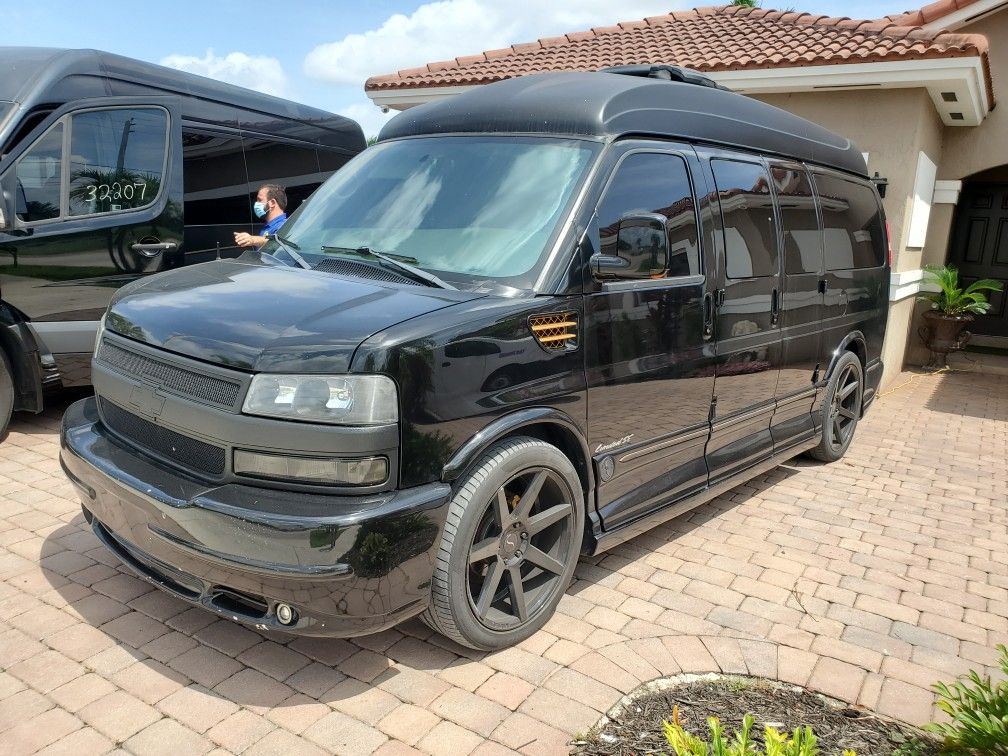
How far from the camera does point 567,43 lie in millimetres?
13125

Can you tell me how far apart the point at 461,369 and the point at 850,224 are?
14.8ft

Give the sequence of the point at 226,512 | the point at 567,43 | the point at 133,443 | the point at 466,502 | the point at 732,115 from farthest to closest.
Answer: the point at 567,43, the point at 732,115, the point at 133,443, the point at 466,502, the point at 226,512

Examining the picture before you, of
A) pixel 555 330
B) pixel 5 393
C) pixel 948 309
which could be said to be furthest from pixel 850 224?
pixel 5 393

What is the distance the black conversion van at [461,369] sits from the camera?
279 centimetres

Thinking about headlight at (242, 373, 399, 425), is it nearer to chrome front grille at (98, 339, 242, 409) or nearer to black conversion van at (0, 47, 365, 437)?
chrome front grille at (98, 339, 242, 409)

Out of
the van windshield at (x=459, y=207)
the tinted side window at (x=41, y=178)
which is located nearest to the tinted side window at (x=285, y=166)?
the tinted side window at (x=41, y=178)

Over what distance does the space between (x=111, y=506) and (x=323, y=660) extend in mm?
1062

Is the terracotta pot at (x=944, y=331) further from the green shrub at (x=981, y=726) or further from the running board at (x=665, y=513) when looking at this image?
the green shrub at (x=981, y=726)

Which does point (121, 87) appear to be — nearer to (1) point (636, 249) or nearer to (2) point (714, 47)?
(1) point (636, 249)

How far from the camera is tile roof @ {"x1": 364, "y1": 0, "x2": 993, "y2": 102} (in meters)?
8.79

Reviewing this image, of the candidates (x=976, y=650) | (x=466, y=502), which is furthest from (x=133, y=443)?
(x=976, y=650)

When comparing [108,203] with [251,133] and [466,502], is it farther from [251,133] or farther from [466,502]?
[466,502]

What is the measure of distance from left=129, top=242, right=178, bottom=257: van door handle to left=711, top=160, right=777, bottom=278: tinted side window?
14.0ft

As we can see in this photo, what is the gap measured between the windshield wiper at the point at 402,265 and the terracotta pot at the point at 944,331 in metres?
10.1
